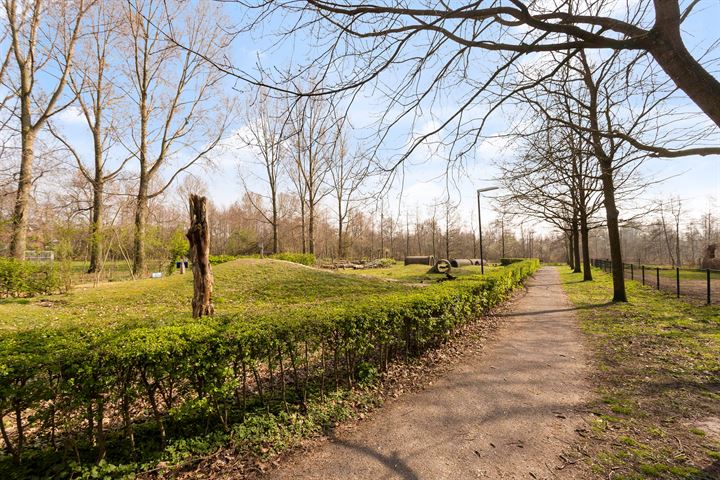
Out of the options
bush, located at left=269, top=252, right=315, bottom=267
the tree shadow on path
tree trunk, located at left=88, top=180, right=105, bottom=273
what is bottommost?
the tree shadow on path

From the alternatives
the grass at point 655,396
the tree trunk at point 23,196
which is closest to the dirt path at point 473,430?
the grass at point 655,396

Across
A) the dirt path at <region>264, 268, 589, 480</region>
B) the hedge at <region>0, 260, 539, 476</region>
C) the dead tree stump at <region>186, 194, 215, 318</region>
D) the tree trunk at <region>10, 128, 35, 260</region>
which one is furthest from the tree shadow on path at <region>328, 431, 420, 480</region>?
the tree trunk at <region>10, 128, 35, 260</region>

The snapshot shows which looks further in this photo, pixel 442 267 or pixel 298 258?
pixel 298 258

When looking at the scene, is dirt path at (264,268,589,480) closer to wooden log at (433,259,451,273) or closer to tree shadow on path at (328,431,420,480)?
tree shadow on path at (328,431,420,480)

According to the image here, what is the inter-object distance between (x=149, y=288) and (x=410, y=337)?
11312mm

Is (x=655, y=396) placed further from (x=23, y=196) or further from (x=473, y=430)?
(x=23, y=196)

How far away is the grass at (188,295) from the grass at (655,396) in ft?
13.1

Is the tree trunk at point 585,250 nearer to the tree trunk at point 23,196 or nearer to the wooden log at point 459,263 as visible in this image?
the wooden log at point 459,263

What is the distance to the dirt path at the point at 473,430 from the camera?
287cm

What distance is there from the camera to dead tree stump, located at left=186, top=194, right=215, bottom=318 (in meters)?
6.63

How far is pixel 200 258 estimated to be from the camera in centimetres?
678

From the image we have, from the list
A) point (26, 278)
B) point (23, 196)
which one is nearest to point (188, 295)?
point (26, 278)

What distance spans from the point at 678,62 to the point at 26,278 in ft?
53.5

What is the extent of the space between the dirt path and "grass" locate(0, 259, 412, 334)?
106 inches
